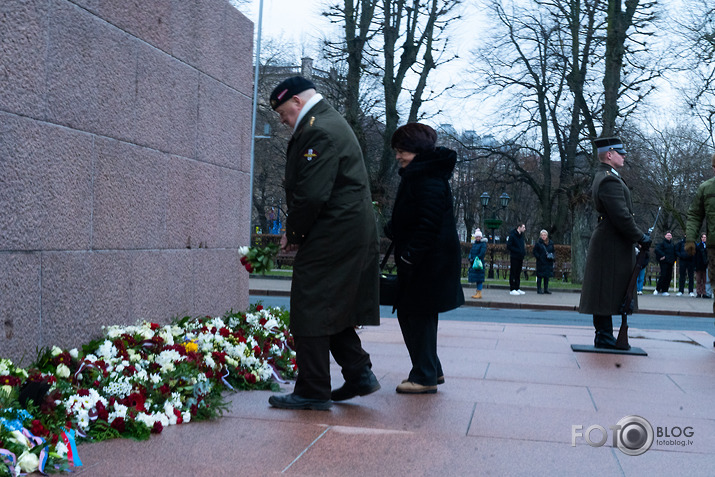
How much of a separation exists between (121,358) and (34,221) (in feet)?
2.90

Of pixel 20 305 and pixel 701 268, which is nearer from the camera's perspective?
pixel 20 305

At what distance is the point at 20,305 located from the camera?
4.30m

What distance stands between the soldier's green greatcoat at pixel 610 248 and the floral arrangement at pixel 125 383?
3111mm

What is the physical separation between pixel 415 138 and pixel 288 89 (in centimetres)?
94

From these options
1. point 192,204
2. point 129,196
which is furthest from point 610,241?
point 129,196

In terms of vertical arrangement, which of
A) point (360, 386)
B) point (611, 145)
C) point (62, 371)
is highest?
point (611, 145)

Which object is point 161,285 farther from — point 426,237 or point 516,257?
point 516,257

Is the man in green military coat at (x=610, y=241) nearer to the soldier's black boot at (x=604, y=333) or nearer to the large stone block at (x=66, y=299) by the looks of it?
the soldier's black boot at (x=604, y=333)

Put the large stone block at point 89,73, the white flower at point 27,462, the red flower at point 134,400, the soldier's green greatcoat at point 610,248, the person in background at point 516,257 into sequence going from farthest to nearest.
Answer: the person in background at point 516,257, the soldier's green greatcoat at point 610,248, the large stone block at point 89,73, the red flower at point 134,400, the white flower at point 27,462

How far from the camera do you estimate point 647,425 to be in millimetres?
4406

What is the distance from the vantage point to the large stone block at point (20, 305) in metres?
4.20

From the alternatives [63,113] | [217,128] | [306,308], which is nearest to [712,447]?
[306,308]

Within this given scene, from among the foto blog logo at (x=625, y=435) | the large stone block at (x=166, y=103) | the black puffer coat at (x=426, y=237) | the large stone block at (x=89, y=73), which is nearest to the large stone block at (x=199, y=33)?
the large stone block at (x=166, y=103)

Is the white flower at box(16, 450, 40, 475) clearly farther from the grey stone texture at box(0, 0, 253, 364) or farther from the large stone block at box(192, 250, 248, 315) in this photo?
the large stone block at box(192, 250, 248, 315)
